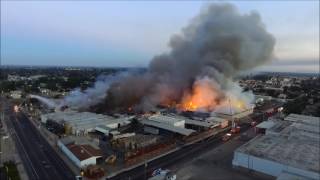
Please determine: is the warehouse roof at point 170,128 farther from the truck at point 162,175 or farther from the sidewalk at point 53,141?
the sidewalk at point 53,141

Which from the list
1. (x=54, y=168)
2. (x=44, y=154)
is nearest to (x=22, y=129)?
(x=44, y=154)

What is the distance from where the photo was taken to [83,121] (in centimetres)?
4581

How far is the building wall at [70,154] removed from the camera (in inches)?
1179

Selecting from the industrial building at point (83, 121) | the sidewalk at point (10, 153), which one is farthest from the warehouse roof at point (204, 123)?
the sidewalk at point (10, 153)

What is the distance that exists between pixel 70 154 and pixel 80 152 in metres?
1.53

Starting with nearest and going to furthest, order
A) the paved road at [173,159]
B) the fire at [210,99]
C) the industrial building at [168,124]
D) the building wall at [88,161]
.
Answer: the paved road at [173,159] → the building wall at [88,161] → the industrial building at [168,124] → the fire at [210,99]

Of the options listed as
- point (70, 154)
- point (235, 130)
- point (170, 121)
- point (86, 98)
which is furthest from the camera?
point (86, 98)

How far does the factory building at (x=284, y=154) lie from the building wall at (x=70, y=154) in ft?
51.1

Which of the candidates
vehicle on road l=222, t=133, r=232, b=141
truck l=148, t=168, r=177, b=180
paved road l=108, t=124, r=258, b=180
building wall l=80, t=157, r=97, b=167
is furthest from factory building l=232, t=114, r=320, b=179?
building wall l=80, t=157, r=97, b=167

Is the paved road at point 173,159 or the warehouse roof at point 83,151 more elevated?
the warehouse roof at point 83,151

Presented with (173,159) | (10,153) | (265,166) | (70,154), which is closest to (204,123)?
(173,159)

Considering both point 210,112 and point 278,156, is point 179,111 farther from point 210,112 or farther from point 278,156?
point 278,156

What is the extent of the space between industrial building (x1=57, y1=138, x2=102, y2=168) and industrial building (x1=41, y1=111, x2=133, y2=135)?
5930 mm

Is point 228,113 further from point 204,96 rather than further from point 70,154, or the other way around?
point 70,154
